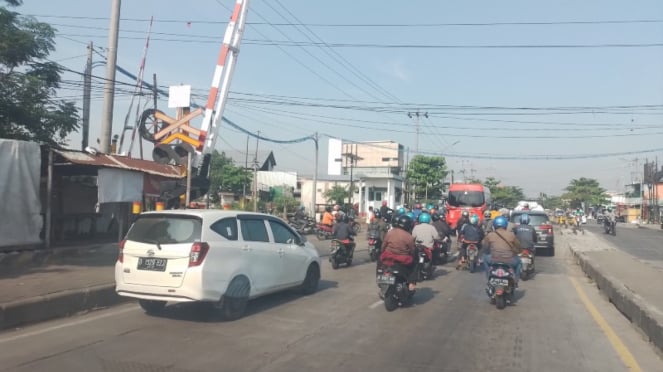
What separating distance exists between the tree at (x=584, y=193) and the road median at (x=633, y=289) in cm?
7956

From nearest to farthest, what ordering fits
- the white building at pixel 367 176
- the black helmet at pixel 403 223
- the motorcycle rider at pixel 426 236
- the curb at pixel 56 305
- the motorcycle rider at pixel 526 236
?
the curb at pixel 56 305 < the black helmet at pixel 403 223 < the motorcycle rider at pixel 426 236 < the motorcycle rider at pixel 526 236 < the white building at pixel 367 176

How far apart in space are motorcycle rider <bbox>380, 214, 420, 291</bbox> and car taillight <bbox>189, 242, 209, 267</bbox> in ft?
10.4

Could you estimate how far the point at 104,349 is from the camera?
6.14 meters

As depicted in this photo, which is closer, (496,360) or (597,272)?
(496,360)

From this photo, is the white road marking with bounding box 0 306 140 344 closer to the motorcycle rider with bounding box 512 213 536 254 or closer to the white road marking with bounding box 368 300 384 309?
the white road marking with bounding box 368 300 384 309

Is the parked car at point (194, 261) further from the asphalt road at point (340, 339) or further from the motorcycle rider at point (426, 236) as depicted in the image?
the motorcycle rider at point (426, 236)

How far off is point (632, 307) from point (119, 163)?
11.9 m

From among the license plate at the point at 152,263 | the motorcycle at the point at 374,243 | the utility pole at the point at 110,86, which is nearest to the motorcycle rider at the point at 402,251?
the license plate at the point at 152,263

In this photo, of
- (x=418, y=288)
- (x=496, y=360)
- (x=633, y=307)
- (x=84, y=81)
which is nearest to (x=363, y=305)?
(x=418, y=288)

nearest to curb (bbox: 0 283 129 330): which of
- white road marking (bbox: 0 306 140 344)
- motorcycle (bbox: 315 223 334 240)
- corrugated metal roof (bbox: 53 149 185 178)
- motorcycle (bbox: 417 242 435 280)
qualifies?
white road marking (bbox: 0 306 140 344)

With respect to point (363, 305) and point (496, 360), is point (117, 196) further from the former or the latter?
point (496, 360)

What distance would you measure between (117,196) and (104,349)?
8.14 metres

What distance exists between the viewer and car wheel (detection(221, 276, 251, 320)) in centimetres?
778

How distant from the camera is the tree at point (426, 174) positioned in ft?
174
